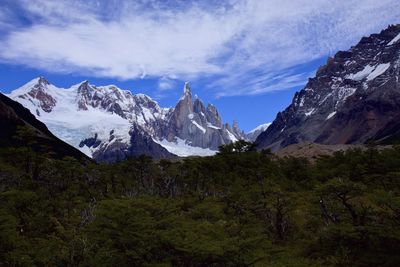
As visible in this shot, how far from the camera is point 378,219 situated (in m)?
42.9

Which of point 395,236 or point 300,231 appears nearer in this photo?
point 395,236

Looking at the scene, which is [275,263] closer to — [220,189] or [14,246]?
[14,246]

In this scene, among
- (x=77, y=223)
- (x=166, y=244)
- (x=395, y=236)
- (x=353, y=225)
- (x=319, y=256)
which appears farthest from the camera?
(x=77, y=223)

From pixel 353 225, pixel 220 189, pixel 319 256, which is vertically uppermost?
pixel 220 189

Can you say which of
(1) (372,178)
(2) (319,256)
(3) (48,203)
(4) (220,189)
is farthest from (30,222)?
(1) (372,178)

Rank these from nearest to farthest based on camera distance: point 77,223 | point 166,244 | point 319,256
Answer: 1. point 166,244
2. point 319,256
3. point 77,223

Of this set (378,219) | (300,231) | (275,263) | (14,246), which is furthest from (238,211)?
(14,246)

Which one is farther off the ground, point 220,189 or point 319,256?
point 220,189

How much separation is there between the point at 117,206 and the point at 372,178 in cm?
4807

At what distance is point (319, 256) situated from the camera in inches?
Result: 1727

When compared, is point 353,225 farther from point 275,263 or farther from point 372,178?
point 372,178

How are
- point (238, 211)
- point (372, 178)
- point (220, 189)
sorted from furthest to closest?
point (220, 189) < point (372, 178) < point (238, 211)

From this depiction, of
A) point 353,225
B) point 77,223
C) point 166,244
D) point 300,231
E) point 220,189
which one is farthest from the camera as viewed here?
point 220,189

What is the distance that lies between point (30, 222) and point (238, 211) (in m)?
26.2
